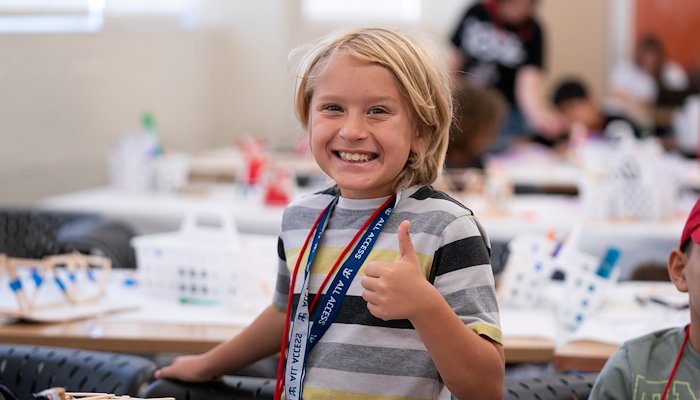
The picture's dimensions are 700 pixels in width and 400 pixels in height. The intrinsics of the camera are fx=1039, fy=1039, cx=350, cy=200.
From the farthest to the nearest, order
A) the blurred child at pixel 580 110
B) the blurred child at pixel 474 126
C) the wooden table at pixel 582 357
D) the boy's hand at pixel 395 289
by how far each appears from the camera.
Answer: the blurred child at pixel 580 110 < the blurred child at pixel 474 126 < the wooden table at pixel 582 357 < the boy's hand at pixel 395 289

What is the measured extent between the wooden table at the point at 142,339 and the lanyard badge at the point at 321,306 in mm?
601

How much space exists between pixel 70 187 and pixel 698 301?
403cm

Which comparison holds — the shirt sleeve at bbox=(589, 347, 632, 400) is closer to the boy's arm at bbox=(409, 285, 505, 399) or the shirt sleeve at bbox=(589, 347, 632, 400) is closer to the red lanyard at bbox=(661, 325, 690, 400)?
the red lanyard at bbox=(661, 325, 690, 400)

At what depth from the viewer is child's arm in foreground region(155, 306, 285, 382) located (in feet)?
6.30

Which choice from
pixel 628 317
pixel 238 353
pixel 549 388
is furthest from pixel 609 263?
pixel 238 353

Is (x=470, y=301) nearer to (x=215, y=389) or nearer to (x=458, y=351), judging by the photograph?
(x=458, y=351)

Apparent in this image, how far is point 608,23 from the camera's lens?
30.3ft

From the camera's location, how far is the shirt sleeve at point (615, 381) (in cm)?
178

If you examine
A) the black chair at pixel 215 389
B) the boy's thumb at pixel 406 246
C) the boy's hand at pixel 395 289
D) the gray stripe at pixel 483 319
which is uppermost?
the boy's thumb at pixel 406 246

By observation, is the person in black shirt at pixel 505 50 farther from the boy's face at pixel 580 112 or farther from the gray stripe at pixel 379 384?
the gray stripe at pixel 379 384

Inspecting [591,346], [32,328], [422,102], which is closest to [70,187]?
[32,328]

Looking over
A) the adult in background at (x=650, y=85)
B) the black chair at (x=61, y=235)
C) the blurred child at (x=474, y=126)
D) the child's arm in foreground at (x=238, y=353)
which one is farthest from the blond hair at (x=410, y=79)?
the adult in background at (x=650, y=85)

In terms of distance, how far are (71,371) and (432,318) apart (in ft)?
2.78

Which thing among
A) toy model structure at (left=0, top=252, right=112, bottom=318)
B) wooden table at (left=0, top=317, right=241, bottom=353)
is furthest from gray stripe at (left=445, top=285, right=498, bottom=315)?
toy model structure at (left=0, top=252, right=112, bottom=318)
